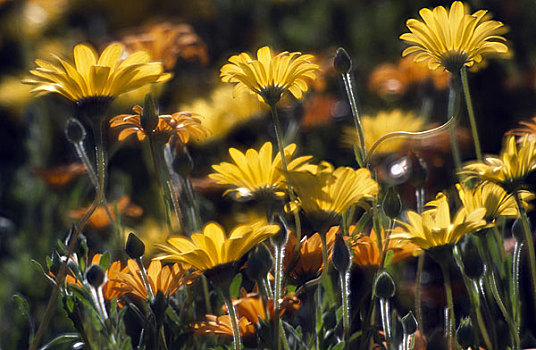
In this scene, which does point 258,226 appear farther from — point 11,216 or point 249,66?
point 11,216

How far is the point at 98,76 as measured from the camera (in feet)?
2.98

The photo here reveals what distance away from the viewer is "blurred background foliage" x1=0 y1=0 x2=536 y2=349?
1.97 meters

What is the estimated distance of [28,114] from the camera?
104 inches

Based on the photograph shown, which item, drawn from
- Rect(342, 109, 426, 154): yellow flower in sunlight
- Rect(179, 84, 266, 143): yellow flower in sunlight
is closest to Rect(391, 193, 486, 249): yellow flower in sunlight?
Rect(342, 109, 426, 154): yellow flower in sunlight

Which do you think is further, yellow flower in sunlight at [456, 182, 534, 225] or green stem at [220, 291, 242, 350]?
yellow flower in sunlight at [456, 182, 534, 225]

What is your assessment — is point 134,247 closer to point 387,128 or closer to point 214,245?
A: point 214,245

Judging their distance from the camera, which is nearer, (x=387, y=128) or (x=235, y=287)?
(x=235, y=287)

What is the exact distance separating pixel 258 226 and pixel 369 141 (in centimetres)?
107

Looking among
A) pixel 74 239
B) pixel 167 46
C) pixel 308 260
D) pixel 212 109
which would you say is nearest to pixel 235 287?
pixel 308 260

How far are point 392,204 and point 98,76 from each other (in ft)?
1.33

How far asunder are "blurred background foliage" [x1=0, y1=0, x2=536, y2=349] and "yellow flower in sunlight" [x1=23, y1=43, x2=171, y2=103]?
283 mm

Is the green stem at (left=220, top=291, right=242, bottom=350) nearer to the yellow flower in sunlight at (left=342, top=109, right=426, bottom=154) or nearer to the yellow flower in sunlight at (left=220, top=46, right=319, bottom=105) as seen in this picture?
the yellow flower in sunlight at (left=220, top=46, right=319, bottom=105)

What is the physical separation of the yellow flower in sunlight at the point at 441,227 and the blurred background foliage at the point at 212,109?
0.52m

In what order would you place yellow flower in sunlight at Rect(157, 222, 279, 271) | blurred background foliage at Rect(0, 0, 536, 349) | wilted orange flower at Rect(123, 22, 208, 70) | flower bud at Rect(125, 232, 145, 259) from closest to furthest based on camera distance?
1. yellow flower in sunlight at Rect(157, 222, 279, 271)
2. flower bud at Rect(125, 232, 145, 259)
3. wilted orange flower at Rect(123, 22, 208, 70)
4. blurred background foliage at Rect(0, 0, 536, 349)
